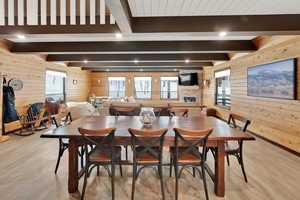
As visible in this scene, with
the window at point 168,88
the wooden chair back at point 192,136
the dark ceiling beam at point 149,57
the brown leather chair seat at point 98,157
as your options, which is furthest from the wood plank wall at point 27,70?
the window at point 168,88

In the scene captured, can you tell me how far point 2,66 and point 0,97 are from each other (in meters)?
0.97

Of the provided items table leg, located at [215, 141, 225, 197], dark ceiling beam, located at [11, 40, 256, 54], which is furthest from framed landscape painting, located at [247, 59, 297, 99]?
table leg, located at [215, 141, 225, 197]

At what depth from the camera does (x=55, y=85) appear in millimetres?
7223

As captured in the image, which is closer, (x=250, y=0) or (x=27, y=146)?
(x=250, y=0)

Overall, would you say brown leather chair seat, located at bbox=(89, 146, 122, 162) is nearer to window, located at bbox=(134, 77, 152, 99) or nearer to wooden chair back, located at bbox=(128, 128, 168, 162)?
wooden chair back, located at bbox=(128, 128, 168, 162)

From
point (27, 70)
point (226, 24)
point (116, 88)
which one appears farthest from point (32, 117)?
point (116, 88)

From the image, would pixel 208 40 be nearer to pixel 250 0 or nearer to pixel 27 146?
pixel 250 0

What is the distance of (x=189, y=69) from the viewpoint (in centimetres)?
894

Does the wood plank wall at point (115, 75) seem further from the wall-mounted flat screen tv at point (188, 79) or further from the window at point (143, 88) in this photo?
the wall-mounted flat screen tv at point (188, 79)

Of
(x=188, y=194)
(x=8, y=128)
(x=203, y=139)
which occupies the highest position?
(x=203, y=139)

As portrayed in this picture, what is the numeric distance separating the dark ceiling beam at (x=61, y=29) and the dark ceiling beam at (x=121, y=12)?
0.85 ft

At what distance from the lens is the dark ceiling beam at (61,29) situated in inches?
114

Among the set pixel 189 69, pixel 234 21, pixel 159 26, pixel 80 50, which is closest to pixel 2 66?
pixel 80 50

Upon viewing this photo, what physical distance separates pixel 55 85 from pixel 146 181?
263 inches
